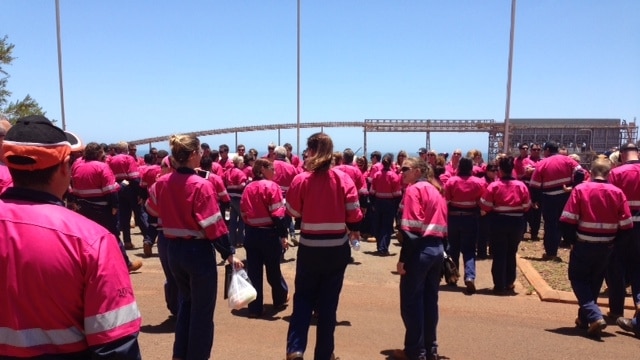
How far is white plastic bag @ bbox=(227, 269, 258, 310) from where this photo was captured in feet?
13.8

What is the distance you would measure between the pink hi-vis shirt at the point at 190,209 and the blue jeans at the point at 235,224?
558 cm

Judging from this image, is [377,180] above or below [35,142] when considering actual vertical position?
below

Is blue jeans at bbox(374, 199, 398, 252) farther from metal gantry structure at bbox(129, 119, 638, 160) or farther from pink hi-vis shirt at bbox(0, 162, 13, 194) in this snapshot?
metal gantry structure at bbox(129, 119, 638, 160)

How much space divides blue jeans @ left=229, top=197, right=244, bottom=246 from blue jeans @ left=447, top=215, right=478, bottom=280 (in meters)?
4.47

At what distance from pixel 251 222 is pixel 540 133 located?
1055 inches

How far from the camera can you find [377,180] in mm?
10273

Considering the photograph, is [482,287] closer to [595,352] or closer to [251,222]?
[595,352]

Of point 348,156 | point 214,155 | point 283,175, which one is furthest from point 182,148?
point 214,155

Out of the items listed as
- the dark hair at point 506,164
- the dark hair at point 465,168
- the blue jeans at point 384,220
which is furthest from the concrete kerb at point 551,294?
the blue jeans at point 384,220

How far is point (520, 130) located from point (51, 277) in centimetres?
3118

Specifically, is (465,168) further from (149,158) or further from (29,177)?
(149,158)

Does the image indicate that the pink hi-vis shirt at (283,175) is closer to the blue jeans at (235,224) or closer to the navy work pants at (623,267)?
the blue jeans at (235,224)

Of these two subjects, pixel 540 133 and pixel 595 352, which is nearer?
pixel 595 352

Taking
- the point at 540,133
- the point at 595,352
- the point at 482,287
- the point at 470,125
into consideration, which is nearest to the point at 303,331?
the point at 595,352
